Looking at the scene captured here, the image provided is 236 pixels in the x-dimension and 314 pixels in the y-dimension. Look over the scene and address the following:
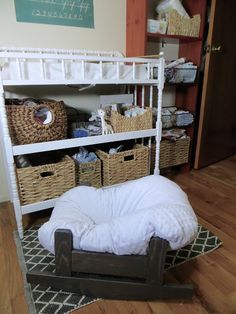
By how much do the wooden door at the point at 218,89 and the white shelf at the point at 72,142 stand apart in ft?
2.68

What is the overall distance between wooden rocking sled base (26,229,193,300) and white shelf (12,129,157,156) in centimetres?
54

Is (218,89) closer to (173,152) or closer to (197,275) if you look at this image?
(173,152)

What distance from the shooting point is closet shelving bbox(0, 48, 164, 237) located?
4.00 feet

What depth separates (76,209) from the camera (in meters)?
1.22

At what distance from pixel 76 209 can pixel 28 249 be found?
40 centimetres

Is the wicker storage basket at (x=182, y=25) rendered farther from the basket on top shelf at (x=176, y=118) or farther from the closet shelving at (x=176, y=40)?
the basket on top shelf at (x=176, y=118)

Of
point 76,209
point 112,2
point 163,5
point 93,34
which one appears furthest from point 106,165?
point 163,5

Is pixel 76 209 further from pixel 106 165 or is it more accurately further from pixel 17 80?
pixel 17 80

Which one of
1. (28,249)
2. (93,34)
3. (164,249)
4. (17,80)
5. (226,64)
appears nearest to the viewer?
(164,249)

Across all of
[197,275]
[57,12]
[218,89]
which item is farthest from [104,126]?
[218,89]

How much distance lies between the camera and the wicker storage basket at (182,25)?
1867mm

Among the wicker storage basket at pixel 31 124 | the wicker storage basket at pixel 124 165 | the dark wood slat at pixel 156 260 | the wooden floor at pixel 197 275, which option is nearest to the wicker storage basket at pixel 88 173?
the wicker storage basket at pixel 124 165

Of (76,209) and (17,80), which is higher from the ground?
(17,80)

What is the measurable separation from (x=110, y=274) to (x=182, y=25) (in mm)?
1856
